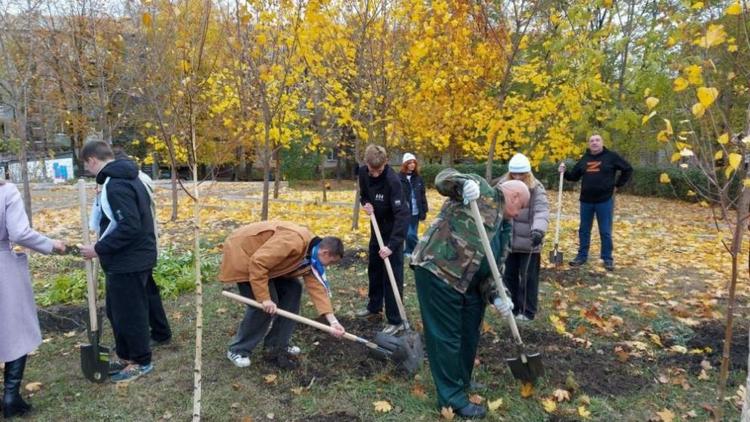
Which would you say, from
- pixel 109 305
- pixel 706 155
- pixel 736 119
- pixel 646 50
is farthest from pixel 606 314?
pixel 736 119

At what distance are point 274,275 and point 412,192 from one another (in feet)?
12.0

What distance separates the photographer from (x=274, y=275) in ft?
12.8

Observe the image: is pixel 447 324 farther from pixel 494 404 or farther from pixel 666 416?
pixel 666 416

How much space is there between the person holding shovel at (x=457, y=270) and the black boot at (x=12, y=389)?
8.69ft

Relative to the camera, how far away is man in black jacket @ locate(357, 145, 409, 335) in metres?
4.81

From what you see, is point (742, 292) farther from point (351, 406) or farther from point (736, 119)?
point (736, 119)

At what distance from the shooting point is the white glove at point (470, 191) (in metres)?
3.04

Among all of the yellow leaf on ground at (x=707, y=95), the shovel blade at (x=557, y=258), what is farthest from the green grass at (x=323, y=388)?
the shovel blade at (x=557, y=258)

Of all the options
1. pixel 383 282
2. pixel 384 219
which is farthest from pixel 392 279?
pixel 384 219

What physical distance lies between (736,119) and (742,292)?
1026 cm

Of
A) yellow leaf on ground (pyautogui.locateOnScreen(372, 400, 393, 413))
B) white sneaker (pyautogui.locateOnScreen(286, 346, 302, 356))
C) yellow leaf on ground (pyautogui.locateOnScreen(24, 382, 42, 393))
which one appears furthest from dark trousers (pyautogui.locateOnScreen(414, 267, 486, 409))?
yellow leaf on ground (pyautogui.locateOnScreen(24, 382, 42, 393))

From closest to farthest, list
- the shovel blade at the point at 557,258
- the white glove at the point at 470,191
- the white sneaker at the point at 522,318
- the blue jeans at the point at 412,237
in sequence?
the white glove at the point at 470,191 < the white sneaker at the point at 522,318 < the shovel blade at the point at 557,258 < the blue jeans at the point at 412,237

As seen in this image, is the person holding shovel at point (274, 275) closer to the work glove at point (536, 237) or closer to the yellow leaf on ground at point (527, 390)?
the yellow leaf on ground at point (527, 390)

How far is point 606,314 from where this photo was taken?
17.2 ft
